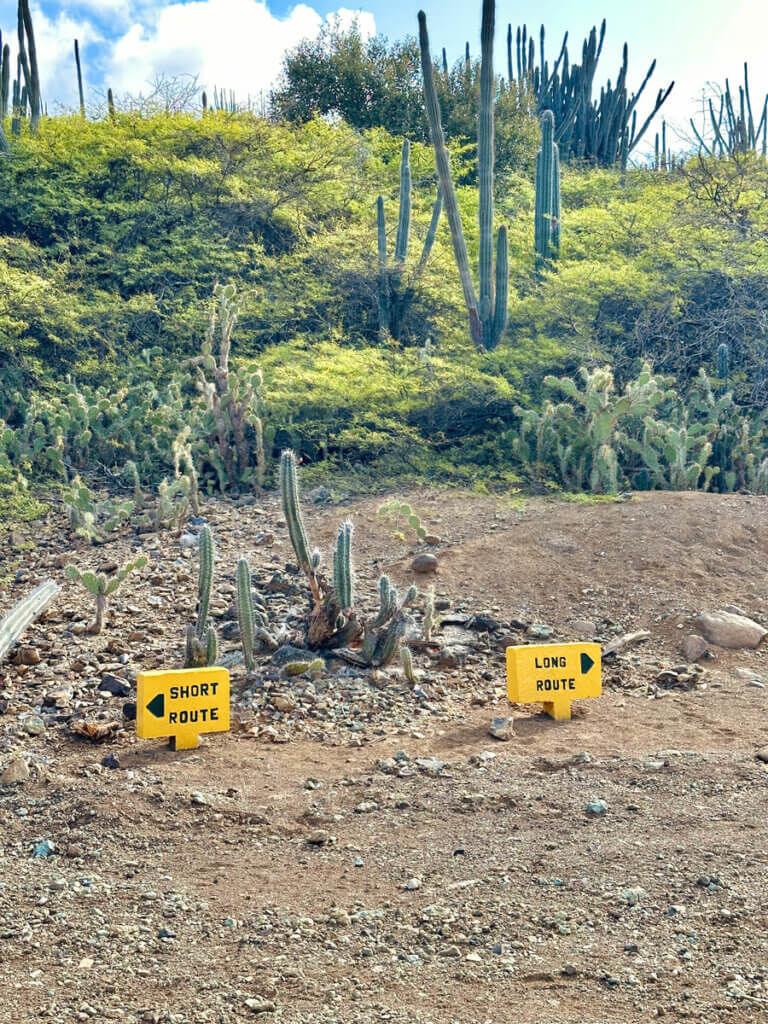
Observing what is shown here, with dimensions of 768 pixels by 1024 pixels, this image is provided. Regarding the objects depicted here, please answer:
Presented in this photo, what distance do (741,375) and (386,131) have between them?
392 inches

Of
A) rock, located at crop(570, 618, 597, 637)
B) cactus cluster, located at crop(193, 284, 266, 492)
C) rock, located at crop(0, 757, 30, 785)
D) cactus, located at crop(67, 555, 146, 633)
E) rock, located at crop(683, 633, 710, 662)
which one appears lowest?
rock, located at crop(683, 633, 710, 662)

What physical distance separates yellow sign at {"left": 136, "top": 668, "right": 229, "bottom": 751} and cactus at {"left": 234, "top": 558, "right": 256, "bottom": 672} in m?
0.60

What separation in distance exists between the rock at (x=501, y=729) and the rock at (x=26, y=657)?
2.34 meters

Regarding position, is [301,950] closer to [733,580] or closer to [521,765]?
[521,765]

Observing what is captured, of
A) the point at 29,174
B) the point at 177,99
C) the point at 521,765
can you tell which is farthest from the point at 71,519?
the point at 177,99

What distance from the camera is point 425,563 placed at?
6.62 meters

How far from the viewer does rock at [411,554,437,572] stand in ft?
21.7

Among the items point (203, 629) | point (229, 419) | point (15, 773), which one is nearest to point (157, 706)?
point (15, 773)

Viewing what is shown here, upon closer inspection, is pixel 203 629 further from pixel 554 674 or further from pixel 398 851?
pixel 398 851

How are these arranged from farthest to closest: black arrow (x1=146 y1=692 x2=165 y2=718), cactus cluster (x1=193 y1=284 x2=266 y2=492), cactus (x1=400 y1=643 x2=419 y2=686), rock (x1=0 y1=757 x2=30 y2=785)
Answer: cactus cluster (x1=193 y1=284 x2=266 y2=492) → cactus (x1=400 y1=643 x2=419 y2=686) → black arrow (x1=146 y1=692 x2=165 y2=718) → rock (x1=0 y1=757 x2=30 y2=785)

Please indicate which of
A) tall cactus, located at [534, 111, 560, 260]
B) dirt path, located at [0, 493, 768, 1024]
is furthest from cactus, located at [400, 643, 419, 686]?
tall cactus, located at [534, 111, 560, 260]

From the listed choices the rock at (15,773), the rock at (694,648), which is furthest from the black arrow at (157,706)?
the rock at (694,648)

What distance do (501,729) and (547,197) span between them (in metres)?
10.1

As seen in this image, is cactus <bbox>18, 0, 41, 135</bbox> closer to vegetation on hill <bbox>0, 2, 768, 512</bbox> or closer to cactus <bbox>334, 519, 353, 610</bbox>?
vegetation on hill <bbox>0, 2, 768, 512</bbox>
